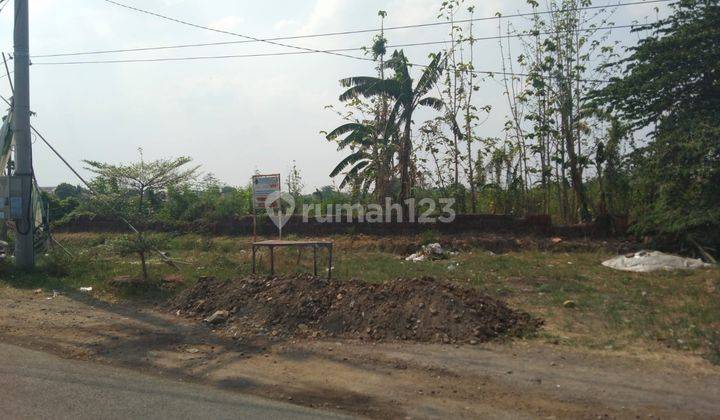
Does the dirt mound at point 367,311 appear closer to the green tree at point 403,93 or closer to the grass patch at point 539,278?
the grass patch at point 539,278

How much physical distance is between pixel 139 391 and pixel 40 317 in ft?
15.4

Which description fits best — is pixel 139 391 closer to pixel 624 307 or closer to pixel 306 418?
pixel 306 418

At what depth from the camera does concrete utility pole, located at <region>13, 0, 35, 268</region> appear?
535 inches

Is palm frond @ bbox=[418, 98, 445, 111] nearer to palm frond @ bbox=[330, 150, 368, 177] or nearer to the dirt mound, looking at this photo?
palm frond @ bbox=[330, 150, 368, 177]

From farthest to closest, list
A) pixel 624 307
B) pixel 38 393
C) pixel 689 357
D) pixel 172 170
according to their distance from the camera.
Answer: pixel 172 170, pixel 624 307, pixel 689 357, pixel 38 393

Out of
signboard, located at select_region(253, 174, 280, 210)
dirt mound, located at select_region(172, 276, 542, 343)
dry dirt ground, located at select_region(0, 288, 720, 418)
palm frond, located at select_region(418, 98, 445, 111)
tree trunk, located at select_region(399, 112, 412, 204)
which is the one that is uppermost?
palm frond, located at select_region(418, 98, 445, 111)

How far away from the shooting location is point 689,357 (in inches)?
270

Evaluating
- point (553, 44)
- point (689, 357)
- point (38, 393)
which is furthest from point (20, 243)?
point (553, 44)

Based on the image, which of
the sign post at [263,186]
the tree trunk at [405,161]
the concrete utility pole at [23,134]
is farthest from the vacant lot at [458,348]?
the tree trunk at [405,161]

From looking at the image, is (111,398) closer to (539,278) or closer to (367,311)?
(367,311)

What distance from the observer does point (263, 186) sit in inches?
519

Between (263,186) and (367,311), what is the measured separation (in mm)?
5357

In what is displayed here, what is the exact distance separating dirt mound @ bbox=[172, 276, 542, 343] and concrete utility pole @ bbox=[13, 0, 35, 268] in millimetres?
6240

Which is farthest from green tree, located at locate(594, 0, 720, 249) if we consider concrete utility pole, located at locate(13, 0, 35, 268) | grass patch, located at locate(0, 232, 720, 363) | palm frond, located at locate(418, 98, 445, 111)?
concrete utility pole, located at locate(13, 0, 35, 268)
